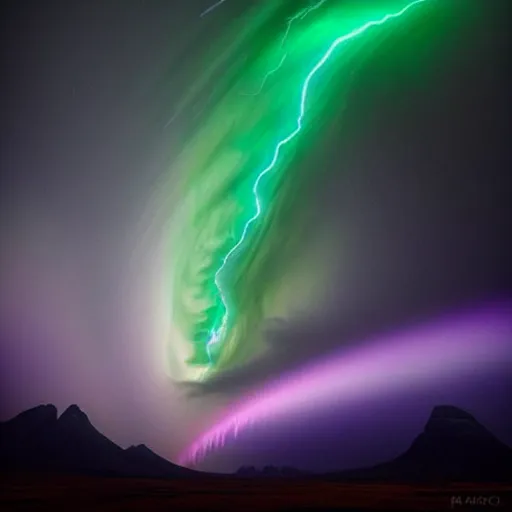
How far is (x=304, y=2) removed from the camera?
3115 mm

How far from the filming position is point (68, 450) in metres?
3.08

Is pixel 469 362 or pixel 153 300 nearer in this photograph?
pixel 469 362

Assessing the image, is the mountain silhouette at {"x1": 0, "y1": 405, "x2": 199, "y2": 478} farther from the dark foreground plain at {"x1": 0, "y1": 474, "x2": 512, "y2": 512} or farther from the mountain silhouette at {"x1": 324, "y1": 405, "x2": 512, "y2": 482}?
the mountain silhouette at {"x1": 324, "y1": 405, "x2": 512, "y2": 482}

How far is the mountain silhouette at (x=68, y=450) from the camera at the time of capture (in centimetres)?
299

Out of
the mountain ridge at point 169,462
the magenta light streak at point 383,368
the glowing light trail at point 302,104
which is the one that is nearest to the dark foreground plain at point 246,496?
the mountain ridge at point 169,462

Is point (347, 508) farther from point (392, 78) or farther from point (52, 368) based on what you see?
point (392, 78)

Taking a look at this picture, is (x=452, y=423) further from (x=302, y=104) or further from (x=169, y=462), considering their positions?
(x=302, y=104)

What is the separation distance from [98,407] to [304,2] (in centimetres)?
235

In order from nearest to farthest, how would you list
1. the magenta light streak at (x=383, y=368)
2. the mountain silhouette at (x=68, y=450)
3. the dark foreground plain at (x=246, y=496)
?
the dark foreground plain at (x=246, y=496) → the magenta light streak at (x=383, y=368) → the mountain silhouette at (x=68, y=450)

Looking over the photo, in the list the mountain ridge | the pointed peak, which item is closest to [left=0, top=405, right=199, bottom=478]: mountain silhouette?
the mountain ridge

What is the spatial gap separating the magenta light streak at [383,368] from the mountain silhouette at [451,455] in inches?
8.1

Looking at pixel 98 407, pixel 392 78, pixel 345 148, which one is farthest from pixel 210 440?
pixel 392 78

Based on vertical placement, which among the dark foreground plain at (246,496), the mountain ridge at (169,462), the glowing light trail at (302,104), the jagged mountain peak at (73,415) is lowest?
the dark foreground plain at (246,496)

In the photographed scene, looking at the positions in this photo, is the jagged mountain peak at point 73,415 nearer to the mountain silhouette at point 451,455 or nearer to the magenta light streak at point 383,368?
the magenta light streak at point 383,368
